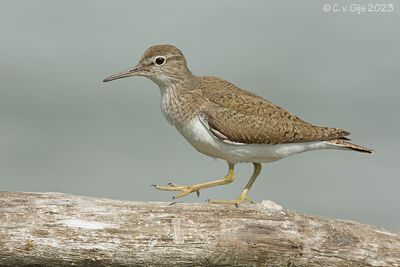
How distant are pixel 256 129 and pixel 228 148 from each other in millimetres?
651

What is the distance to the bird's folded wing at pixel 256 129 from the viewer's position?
37.3 feet

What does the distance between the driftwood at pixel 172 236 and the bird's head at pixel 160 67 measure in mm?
3069

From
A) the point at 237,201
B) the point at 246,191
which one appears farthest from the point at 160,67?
the point at 237,201

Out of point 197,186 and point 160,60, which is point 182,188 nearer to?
point 197,186

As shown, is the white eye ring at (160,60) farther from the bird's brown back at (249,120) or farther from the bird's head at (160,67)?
the bird's brown back at (249,120)

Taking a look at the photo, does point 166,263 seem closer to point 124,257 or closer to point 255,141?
point 124,257

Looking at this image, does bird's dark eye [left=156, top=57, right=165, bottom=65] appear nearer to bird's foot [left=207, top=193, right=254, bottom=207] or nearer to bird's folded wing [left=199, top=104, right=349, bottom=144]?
bird's folded wing [left=199, top=104, right=349, bottom=144]

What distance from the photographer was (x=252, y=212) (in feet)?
33.7

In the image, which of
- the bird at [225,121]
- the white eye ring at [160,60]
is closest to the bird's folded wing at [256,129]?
the bird at [225,121]

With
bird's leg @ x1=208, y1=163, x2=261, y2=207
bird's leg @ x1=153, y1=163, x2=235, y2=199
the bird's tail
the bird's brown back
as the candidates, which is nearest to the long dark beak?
the bird's brown back

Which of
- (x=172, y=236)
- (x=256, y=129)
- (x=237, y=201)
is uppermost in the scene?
(x=256, y=129)

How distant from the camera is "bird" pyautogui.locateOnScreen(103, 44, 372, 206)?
11422 millimetres

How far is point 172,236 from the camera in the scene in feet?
31.7

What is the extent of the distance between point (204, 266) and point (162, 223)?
945mm
